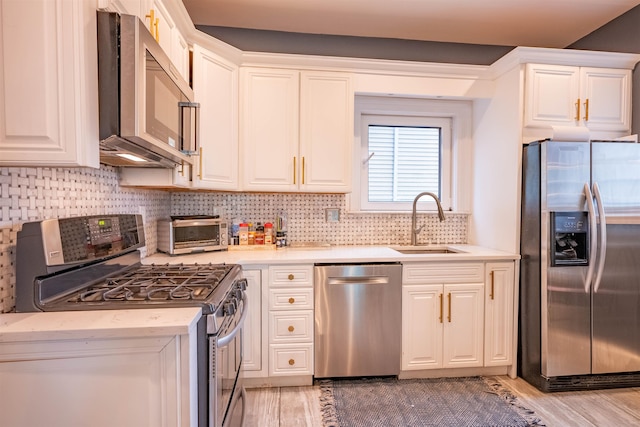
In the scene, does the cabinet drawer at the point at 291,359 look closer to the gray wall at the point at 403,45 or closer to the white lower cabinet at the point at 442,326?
the white lower cabinet at the point at 442,326

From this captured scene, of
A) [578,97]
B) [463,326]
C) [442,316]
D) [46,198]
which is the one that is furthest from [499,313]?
Result: [46,198]

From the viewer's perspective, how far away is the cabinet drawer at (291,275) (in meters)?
2.15

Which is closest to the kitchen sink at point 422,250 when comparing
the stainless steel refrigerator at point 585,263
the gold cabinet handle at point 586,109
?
the stainless steel refrigerator at point 585,263

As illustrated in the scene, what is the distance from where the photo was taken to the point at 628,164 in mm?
2141

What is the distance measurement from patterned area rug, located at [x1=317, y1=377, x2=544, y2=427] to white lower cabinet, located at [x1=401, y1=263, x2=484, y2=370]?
139mm

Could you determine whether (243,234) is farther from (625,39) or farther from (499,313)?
(625,39)

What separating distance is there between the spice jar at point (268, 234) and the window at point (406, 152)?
2.36ft

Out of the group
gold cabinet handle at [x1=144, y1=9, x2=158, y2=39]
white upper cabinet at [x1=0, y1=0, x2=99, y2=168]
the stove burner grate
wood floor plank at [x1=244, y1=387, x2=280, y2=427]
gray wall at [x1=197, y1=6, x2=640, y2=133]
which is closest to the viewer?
white upper cabinet at [x1=0, y1=0, x2=99, y2=168]

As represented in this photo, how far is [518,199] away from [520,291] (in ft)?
2.08

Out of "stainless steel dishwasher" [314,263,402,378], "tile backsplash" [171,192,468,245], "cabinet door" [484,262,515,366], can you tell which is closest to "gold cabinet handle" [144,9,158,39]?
"tile backsplash" [171,192,468,245]

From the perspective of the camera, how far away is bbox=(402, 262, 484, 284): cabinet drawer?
225 cm

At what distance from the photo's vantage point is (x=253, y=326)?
2137mm

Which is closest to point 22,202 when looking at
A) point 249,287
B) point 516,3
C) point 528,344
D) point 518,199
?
point 249,287

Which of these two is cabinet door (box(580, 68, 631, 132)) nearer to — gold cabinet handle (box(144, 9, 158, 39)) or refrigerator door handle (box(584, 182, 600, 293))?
refrigerator door handle (box(584, 182, 600, 293))
